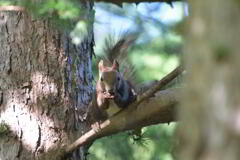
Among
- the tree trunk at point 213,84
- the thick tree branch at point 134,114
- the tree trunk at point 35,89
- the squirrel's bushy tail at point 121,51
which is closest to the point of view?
the tree trunk at point 213,84

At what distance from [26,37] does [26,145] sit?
1.85 feet

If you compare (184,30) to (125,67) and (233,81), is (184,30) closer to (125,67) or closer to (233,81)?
(233,81)

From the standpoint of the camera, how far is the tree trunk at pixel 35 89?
3.04 metres

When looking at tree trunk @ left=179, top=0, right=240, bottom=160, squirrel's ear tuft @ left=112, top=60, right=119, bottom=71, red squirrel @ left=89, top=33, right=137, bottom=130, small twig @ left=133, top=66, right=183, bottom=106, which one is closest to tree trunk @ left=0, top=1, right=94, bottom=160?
red squirrel @ left=89, top=33, right=137, bottom=130

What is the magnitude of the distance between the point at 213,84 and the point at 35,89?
6.99 ft

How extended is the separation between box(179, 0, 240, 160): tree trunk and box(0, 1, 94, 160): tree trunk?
2.02 m

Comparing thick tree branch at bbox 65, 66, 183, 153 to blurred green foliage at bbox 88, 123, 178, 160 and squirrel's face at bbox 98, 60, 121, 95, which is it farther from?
blurred green foliage at bbox 88, 123, 178, 160

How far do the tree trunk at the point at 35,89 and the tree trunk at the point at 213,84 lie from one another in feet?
6.63

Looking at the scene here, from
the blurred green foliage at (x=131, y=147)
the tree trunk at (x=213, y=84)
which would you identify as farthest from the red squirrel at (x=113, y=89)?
the tree trunk at (x=213, y=84)

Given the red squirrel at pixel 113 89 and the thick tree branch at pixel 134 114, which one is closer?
the thick tree branch at pixel 134 114

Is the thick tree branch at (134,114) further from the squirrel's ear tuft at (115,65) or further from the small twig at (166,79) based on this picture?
the squirrel's ear tuft at (115,65)

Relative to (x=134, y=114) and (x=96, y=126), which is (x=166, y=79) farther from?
(x=96, y=126)

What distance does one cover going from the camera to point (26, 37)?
10.3 feet

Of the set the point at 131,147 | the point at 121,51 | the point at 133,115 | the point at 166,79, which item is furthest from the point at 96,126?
the point at 131,147
